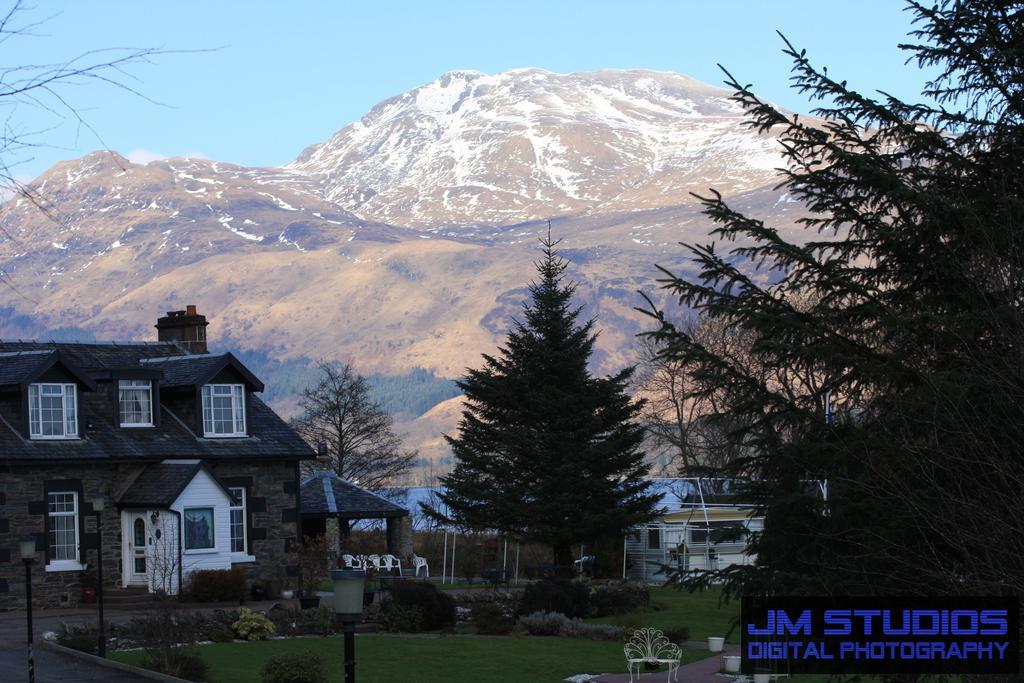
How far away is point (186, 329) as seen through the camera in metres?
43.8

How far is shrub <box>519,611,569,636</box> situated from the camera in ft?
100

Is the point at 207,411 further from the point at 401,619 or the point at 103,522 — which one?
the point at 401,619

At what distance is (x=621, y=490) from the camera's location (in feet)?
136

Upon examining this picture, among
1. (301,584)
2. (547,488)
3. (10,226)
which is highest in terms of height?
(10,226)

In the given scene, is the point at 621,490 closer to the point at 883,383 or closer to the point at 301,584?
the point at 301,584

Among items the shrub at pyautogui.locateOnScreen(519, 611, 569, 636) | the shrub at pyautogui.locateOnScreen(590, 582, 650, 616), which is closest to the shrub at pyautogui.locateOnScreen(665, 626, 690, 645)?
the shrub at pyautogui.locateOnScreen(519, 611, 569, 636)

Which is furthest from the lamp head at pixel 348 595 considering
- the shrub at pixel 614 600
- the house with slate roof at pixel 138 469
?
the shrub at pixel 614 600

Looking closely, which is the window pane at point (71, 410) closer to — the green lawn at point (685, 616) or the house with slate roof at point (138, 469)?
the house with slate roof at point (138, 469)

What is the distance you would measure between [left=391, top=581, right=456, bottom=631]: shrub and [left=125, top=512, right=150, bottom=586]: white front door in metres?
8.09

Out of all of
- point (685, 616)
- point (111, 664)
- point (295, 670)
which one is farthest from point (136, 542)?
point (295, 670)

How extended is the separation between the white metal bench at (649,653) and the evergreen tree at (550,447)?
13.9 meters

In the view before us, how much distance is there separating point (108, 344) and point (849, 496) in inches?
1227

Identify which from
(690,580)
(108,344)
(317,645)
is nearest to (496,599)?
(317,645)

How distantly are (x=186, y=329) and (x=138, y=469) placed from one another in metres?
7.95
